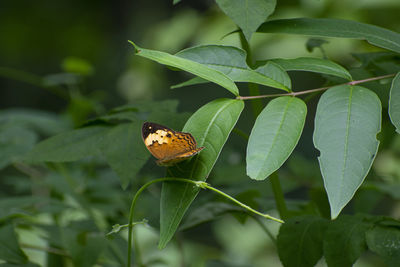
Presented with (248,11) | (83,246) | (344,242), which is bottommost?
(83,246)

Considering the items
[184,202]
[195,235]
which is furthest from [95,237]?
[195,235]

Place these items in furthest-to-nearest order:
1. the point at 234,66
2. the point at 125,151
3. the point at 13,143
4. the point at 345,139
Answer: the point at 13,143, the point at 125,151, the point at 234,66, the point at 345,139

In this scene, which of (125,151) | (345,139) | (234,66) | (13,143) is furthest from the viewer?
(13,143)

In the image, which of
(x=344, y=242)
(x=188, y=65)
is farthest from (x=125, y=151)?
(x=344, y=242)

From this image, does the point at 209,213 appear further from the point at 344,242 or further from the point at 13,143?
the point at 13,143

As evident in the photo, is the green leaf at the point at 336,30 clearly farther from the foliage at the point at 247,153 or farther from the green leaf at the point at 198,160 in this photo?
the green leaf at the point at 198,160

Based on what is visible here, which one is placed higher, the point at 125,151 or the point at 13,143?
the point at 125,151

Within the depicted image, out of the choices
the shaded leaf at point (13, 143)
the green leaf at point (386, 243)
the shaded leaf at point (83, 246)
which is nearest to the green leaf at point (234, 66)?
the green leaf at point (386, 243)
